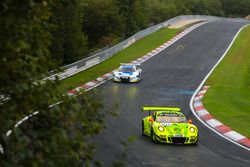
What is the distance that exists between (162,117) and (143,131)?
3.18 feet

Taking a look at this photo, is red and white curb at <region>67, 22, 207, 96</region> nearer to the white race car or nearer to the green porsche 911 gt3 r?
the white race car

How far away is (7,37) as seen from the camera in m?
4.21

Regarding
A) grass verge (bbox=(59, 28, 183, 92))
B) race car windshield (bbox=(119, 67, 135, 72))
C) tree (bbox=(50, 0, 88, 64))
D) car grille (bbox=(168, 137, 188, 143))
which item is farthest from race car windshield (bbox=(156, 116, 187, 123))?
tree (bbox=(50, 0, 88, 64))

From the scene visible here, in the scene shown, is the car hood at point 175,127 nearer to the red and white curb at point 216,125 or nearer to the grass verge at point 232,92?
the red and white curb at point 216,125

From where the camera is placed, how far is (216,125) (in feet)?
68.9

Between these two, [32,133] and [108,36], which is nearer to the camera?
[32,133]

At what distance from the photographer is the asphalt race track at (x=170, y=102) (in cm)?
1518

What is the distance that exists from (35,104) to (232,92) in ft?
85.7

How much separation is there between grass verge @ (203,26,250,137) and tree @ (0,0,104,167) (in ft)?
50.6

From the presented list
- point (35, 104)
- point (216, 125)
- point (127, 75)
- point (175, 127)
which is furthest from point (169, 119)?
point (127, 75)

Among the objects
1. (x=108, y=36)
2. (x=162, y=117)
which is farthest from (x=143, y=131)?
(x=108, y=36)

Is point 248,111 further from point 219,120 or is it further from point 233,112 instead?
point 219,120

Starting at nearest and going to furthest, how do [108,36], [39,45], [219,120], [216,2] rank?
[39,45] → [219,120] → [108,36] → [216,2]

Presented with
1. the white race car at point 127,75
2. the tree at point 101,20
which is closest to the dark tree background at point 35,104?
the white race car at point 127,75
